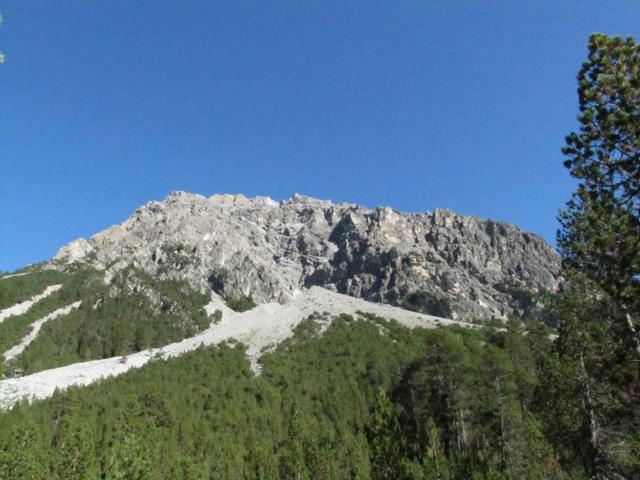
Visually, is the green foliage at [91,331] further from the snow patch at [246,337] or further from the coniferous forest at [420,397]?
the snow patch at [246,337]

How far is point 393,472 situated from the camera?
Answer: 31312 mm

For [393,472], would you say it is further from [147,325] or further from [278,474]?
[147,325]

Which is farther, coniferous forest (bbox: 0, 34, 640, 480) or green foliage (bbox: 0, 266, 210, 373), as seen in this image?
green foliage (bbox: 0, 266, 210, 373)

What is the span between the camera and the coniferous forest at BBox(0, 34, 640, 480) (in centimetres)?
1527

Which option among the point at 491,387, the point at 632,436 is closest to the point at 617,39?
the point at 632,436

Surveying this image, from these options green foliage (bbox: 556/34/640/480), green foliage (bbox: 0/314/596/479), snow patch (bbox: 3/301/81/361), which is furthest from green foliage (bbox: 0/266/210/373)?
green foliage (bbox: 556/34/640/480)

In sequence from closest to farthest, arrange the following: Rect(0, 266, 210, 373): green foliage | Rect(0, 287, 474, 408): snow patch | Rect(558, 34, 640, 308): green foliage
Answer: Rect(558, 34, 640, 308): green foliage → Rect(0, 287, 474, 408): snow patch → Rect(0, 266, 210, 373): green foliage

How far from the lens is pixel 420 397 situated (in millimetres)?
62344

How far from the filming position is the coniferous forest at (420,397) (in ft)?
50.1

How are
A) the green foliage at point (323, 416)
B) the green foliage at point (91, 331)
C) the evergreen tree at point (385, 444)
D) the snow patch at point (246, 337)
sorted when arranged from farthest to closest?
the green foliage at point (91, 331)
the snow patch at point (246, 337)
the green foliage at point (323, 416)
the evergreen tree at point (385, 444)

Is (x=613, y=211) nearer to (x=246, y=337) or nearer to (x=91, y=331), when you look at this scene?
(x=246, y=337)

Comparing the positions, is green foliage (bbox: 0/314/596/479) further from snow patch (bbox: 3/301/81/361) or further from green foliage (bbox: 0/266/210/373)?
snow patch (bbox: 3/301/81/361)

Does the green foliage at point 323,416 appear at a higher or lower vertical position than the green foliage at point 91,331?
lower

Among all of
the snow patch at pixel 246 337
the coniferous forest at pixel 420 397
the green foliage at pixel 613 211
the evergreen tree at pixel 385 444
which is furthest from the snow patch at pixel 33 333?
the green foliage at pixel 613 211
